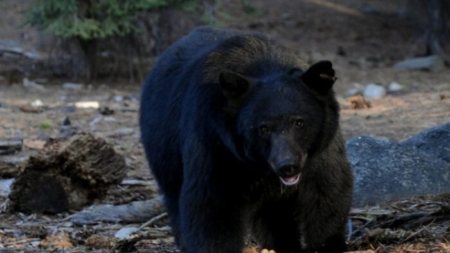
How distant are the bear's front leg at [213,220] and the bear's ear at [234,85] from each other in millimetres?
523

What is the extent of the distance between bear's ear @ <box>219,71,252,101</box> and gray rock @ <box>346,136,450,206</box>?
2400 mm

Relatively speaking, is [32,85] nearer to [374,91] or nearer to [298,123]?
[374,91]

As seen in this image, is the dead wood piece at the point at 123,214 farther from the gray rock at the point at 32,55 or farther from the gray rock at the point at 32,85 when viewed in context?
the gray rock at the point at 32,55

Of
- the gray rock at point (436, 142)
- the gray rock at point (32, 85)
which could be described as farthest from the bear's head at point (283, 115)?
the gray rock at point (32, 85)

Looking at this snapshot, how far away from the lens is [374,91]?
45.6ft

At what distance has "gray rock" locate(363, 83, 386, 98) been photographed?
537 inches

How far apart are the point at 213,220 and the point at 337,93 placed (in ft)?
31.2

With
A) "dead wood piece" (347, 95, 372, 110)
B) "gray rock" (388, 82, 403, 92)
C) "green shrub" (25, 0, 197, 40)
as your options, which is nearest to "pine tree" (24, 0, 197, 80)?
"green shrub" (25, 0, 197, 40)

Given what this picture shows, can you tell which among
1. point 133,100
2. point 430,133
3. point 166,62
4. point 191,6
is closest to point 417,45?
point 191,6

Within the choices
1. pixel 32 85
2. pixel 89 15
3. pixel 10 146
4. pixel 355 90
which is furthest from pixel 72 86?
pixel 10 146

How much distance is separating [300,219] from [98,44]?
1043cm

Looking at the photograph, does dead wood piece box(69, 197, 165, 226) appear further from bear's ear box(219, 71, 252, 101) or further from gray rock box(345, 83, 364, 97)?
gray rock box(345, 83, 364, 97)

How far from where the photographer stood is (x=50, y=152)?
7391 millimetres

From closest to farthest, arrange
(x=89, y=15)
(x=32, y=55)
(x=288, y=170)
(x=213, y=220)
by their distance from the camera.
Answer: (x=288, y=170) → (x=213, y=220) → (x=89, y=15) → (x=32, y=55)
